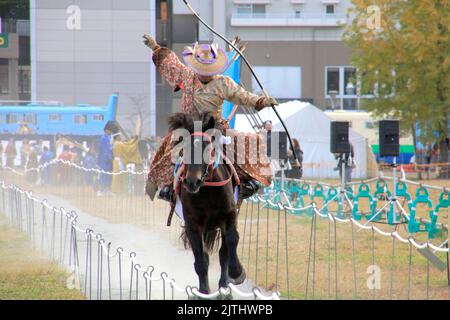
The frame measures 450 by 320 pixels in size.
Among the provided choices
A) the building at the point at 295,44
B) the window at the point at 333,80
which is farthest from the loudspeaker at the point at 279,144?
the window at the point at 333,80

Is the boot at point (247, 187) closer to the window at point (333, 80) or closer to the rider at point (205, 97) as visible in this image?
the rider at point (205, 97)

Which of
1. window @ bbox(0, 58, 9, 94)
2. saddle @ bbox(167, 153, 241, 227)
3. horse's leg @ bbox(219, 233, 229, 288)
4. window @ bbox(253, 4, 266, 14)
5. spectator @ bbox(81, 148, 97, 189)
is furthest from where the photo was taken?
window @ bbox(253, 4, 266, 14)

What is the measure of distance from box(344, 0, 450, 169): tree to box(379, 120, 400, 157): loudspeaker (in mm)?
13552

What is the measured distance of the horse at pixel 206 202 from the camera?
7.44m

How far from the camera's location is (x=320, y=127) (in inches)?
1233

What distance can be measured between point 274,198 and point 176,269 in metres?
8.29

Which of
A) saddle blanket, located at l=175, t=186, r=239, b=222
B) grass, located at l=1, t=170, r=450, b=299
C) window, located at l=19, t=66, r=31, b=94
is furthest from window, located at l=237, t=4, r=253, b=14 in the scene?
saddle blanket, located at l=175, t=186, r=239, b=222

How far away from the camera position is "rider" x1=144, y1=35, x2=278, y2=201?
26.9 feet

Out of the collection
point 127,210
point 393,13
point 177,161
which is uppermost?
point 393,13

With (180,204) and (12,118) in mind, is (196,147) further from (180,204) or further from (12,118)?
(12,118)

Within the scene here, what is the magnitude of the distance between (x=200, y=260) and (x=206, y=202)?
1.63 ft

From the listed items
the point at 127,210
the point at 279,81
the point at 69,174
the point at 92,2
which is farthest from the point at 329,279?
the point at 279,81

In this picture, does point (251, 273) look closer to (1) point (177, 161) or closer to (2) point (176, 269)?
(2) point (176, 269)

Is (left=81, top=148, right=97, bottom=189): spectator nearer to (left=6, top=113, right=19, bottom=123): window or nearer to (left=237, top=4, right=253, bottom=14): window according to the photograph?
(left=6, top=113, right=19, bottom=123): window
